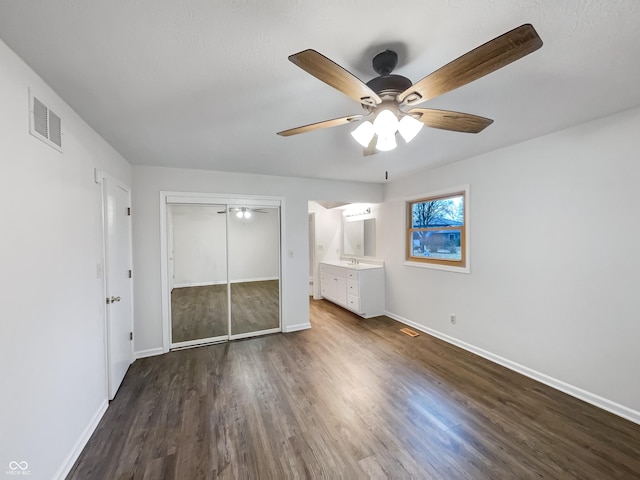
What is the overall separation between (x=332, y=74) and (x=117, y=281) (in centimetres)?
280

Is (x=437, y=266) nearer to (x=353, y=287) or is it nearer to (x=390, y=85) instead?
(x=353, y=287)

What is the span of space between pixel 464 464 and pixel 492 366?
1.57m

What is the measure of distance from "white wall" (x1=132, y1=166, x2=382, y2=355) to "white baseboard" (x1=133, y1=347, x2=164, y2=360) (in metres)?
0.01

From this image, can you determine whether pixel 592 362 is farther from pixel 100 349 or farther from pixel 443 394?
pixel 100 349

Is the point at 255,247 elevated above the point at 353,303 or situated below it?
above

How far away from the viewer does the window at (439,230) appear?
11.4 feet

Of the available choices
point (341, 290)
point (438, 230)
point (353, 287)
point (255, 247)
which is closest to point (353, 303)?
point (353, 287)

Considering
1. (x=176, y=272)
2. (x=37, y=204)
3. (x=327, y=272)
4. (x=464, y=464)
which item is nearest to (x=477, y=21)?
(x=37, y=204)

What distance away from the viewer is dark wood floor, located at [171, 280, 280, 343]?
3.61m

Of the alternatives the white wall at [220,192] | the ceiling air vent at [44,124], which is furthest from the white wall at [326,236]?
the ceiling air vent at [44,124]

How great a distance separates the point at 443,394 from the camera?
2426 millimetres

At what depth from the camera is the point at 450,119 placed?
5.05 feet

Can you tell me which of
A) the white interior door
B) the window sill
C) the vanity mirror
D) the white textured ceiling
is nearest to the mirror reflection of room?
the white interior door
